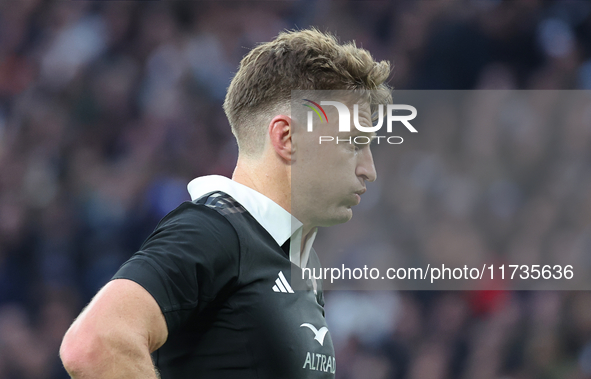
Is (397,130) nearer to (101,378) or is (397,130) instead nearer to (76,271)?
(76,271)

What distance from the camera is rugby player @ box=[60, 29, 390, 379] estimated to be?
→ 3.78 feet

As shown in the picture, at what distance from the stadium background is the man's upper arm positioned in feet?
8.69

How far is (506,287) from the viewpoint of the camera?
13.0ft

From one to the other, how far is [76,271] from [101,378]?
3.25 meters

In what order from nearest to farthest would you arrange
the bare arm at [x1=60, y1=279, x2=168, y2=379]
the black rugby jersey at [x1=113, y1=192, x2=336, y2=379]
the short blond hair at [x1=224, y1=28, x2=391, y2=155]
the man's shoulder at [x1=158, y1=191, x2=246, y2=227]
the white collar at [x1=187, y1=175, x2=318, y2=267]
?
the bare arm at [x1=60, y1=279, x2=168, y2=379] < the black rugby jersey at [x1=113, y1=192, x2=336, y2=379] < the man's shoulder at [x1=158, y1=191, x2=246, y2=227] < the white collar at [x1=187, y1=175, x2=318, y2=267] < the short blond hair at [x1=224, y1=28, x2=391, y2=155]

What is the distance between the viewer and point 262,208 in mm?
1588

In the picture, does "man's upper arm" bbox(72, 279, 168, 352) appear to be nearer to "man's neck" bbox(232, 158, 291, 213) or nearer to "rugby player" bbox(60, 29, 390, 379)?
"rugby player" bbox(60, 29, 390, 379)

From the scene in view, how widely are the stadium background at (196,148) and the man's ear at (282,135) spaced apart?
7.39 ft

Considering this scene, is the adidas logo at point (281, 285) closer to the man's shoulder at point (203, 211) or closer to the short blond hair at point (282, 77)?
the man's shoulder at point (203, 211)

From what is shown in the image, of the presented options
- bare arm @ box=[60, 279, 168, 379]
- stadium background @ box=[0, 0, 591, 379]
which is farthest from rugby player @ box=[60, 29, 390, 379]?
stadium background @ box=[0, 0, 591, 379]

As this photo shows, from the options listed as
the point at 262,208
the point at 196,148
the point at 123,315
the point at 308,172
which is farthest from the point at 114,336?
the point at 196,148

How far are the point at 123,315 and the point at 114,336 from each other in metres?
0.04

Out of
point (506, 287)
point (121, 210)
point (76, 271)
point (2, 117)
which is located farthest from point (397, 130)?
point (2, 117)

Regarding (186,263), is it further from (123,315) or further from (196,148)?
(196,148)
